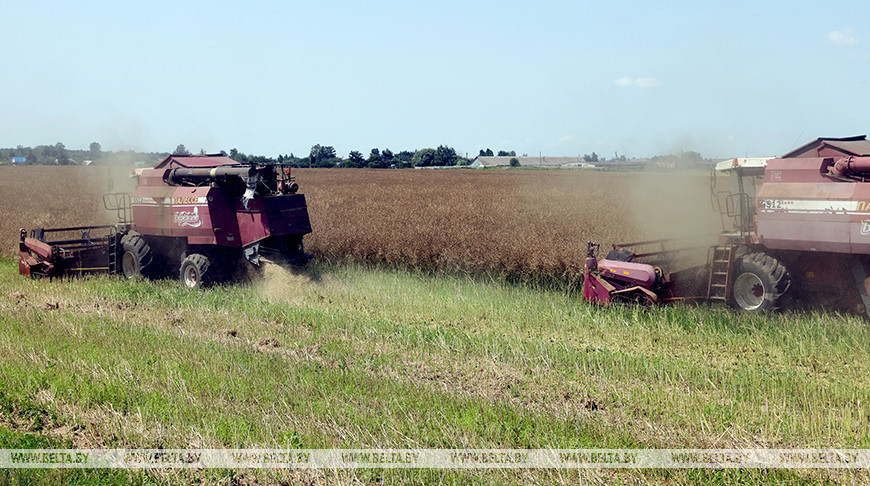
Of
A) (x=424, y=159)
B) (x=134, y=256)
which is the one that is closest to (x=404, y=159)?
(x=424, y=159)

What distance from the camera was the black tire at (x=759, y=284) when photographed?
9469mm

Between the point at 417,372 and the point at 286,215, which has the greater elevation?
the point at 286,215

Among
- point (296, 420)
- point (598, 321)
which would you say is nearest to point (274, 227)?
point (598, 321)

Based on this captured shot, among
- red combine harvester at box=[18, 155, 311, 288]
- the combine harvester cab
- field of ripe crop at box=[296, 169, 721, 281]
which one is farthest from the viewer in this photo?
field of ripe crop at box=[296, 169, 721, 281]

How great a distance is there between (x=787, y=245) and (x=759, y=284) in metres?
0.74

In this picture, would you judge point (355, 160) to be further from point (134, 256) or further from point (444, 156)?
point (134, 256)

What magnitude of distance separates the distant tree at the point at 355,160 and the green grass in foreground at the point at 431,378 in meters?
59.3

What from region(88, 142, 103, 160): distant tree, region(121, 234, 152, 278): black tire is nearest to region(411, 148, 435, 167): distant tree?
region(88, 142, 103, 160): distant tree

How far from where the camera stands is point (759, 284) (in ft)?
32.2

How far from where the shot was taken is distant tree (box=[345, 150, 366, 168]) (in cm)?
6931

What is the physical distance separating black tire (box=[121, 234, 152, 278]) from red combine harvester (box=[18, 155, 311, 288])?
0.05 ft

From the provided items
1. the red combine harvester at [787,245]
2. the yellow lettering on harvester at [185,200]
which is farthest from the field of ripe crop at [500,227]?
the yellow lettering on harvester at [185,200]

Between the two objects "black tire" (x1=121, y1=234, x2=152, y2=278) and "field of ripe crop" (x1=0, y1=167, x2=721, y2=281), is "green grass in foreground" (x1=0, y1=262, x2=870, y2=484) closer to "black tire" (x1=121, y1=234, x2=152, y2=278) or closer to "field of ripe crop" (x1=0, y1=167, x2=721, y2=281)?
"field of ripe crop" (x1=0, y1=167, x2=721, y2=281)

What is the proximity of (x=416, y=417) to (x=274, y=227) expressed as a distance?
6641mm
